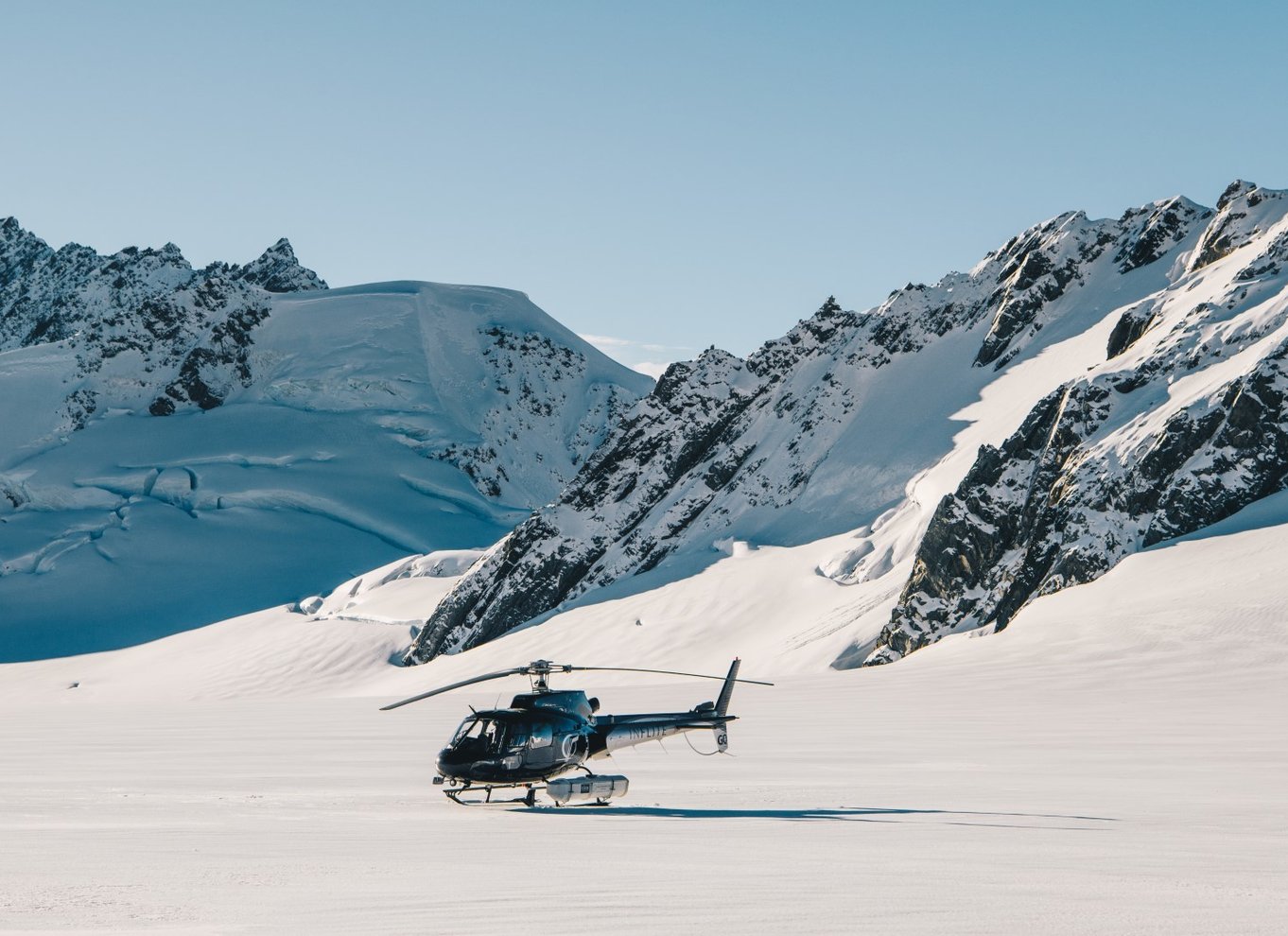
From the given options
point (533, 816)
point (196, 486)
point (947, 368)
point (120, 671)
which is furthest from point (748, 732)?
point (196, 486)

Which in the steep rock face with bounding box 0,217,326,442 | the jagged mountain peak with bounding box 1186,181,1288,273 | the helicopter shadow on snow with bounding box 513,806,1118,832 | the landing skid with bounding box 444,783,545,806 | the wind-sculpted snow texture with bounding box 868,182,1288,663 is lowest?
the helicopter shadow on snow with bounding box 513,806,1118,832

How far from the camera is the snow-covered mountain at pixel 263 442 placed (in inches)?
4102

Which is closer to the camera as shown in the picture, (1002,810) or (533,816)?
(1002,810)

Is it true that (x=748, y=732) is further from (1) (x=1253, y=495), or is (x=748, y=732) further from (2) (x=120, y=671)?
(2) (x=120, y=671)

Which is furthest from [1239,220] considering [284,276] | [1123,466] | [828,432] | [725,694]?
[284,276]

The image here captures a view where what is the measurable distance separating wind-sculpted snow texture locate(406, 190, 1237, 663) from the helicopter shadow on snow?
55252 millimetres

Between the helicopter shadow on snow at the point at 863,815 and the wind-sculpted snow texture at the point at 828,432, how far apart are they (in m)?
55.3

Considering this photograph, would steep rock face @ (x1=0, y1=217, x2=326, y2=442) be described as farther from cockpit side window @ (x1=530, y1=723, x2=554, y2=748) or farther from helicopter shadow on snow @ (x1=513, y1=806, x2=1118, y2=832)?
helicopter shadow on snow @ (x1=513, y1=806, x2=1118, y2=832)

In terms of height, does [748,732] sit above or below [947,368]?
below

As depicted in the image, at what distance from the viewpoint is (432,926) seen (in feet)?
28.7

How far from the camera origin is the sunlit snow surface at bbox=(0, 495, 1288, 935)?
957cm

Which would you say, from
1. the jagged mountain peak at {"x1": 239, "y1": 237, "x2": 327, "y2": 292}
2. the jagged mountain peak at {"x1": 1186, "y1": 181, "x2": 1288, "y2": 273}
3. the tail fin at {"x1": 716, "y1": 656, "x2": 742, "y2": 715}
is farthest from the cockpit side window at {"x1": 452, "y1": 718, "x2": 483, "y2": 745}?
the jagged mountain peak at {"x1": 239, "y1": 237, "x2": 327, "y2": 292}

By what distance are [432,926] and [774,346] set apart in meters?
86.6

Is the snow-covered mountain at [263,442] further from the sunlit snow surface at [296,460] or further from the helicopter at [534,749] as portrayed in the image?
the helicopter at [534,749]
